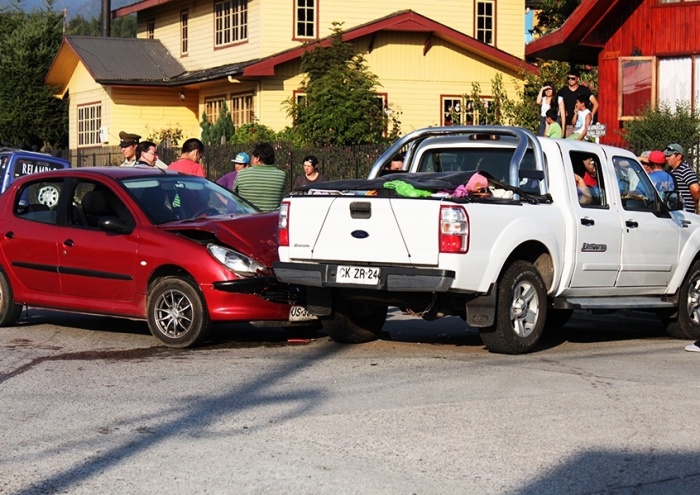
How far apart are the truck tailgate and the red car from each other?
0.77m

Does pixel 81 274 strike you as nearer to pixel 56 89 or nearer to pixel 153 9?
pixel 153 9

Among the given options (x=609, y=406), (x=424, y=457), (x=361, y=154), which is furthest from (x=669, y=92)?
(x=424, y=457)

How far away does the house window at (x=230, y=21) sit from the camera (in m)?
37.8

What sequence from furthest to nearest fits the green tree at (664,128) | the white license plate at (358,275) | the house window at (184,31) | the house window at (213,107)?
the house window at (184,31) → the house window at (213,107) → the green tree at (664,128) → the white license plate at (358,275)

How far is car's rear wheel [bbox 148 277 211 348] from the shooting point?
11.2m

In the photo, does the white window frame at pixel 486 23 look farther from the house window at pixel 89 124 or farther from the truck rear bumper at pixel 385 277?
the truck rear bumper at pixel 385 277

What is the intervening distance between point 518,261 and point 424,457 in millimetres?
4040

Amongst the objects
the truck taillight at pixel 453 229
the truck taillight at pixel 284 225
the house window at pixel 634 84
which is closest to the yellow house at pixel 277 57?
the house window at pixel 634 84

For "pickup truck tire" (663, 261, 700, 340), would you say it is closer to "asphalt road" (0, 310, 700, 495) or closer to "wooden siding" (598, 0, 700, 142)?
"asphalt road" (0, 310, 700, 495)

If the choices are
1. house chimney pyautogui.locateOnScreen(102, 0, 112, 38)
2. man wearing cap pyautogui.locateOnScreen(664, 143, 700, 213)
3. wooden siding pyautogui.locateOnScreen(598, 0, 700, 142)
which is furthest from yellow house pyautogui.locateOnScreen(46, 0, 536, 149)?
man wearing cap pyautogui.locateOnScreen(664, 143, 700, 213)

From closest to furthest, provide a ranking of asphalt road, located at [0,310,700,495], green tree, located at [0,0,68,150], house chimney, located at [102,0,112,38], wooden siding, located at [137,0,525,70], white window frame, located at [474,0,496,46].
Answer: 1. asphalt road, located at [0,310,700,495]
2. wooden siding, located at [137,0,525,70]
3. white window frame, located at [474,0,496,46]
4. house chimney, located at [102,0,112,38]
5. green tree, located at [0,0,68,150]

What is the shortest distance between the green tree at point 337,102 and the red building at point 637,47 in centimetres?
559

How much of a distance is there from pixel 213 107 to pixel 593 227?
30045 millimetres

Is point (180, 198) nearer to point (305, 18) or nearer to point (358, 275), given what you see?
point (358, 275)
